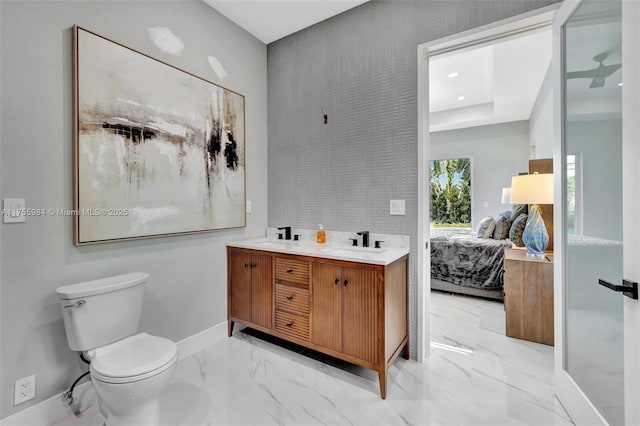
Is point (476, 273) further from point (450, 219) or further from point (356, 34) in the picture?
point (450, 219)

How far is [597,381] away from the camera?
1.38 m

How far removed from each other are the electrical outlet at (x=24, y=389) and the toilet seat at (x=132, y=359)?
33 cm

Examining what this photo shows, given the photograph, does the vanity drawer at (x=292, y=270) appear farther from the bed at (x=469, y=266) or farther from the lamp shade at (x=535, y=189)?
the bed at (x=469, y=266)

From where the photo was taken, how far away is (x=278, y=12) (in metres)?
2.44

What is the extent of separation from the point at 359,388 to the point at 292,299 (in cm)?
73

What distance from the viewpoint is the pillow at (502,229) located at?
389 centimetres

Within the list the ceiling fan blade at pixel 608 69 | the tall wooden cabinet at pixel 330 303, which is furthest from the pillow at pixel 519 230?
the ceiling fan blade at pixel 608 69

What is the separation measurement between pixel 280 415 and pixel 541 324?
7.22 ft

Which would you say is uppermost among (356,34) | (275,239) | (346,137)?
(356,34)

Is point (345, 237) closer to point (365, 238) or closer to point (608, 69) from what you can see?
point (365, 238)

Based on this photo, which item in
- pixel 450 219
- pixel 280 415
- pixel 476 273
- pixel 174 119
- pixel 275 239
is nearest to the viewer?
pixel 280 415

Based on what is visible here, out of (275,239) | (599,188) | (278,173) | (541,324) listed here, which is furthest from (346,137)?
(541,324)

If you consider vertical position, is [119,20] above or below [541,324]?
above

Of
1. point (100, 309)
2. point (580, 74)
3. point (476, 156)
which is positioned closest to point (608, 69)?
point (580, 74)
